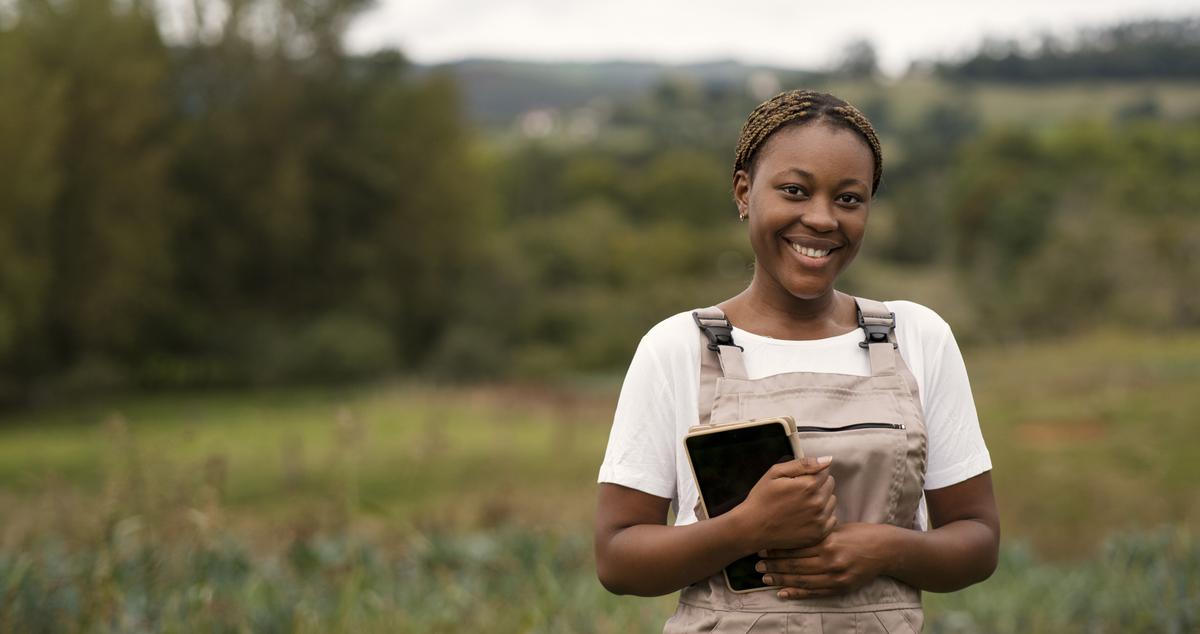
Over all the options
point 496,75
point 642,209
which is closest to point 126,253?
point 642,209

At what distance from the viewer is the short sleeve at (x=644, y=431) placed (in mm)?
2178

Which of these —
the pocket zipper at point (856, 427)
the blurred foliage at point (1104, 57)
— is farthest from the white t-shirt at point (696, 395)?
the blurred foliage at point (1104, 57)

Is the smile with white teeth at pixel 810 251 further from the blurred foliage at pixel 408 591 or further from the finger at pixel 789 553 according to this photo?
the blurred foliage at pixel 408 591

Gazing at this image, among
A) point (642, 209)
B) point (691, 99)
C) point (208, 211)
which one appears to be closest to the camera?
point (208, 211)

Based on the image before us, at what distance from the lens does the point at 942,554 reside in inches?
85.0

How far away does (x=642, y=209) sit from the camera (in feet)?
285

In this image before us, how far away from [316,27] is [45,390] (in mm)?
16456

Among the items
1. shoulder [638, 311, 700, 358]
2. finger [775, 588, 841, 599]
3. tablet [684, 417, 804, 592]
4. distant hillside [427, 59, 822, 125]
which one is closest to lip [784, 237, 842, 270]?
shoulder [638, 311, 700, 358]

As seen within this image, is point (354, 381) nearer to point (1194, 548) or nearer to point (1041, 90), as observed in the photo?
point (1194, 548)

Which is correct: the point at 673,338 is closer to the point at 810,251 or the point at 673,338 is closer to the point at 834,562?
the point at 810,251

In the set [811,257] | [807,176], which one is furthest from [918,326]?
[807,176]

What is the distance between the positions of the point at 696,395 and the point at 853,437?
0.92 ft

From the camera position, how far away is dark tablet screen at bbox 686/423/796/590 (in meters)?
2.03

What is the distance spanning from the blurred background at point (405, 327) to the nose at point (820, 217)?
6.80 feet
